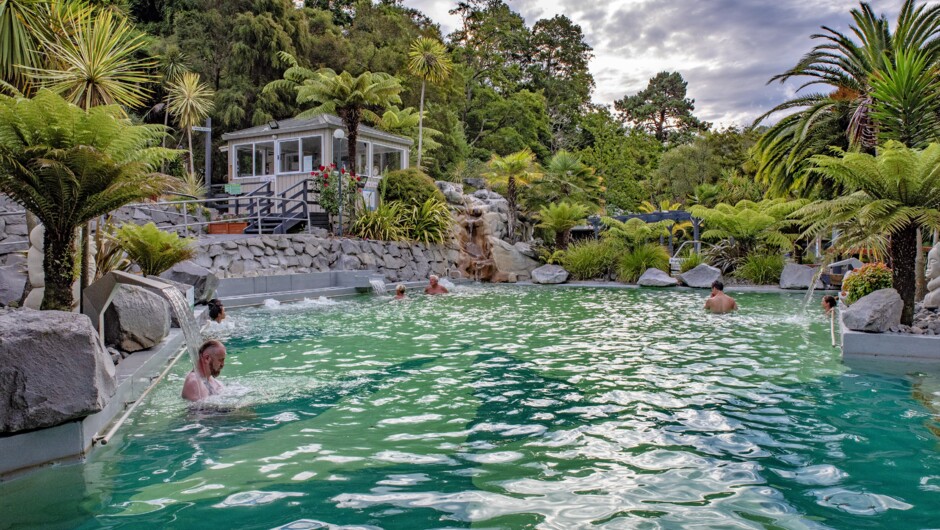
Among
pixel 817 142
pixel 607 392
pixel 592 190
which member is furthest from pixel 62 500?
pixel 592 190

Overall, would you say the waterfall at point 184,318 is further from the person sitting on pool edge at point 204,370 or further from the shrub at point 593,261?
the shrub at point 593,261

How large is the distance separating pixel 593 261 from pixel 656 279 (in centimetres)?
284

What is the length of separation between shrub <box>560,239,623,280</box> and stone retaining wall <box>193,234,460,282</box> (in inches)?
171

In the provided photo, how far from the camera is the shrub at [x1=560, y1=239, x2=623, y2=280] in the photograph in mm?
21047

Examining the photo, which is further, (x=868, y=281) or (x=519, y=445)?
(x=868, y=281)

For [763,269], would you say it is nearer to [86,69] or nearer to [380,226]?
[380,226]

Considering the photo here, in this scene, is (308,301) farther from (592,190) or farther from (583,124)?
(583,124)

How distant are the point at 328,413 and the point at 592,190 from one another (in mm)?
22955

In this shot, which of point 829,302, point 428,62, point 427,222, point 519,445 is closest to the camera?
point 519,445

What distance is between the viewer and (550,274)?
20.9 meters

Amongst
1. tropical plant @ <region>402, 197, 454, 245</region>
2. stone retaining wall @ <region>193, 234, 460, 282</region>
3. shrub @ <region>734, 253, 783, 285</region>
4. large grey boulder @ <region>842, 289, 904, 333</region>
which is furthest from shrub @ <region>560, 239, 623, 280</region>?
large grey boulder @ <region>842, 289, 904, 333</region>

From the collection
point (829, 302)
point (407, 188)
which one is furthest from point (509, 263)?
point (829, 302)

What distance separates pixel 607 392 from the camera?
5.98 metres

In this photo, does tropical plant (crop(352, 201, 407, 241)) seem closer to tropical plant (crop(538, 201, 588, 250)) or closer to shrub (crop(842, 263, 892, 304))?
tropical plant (crop(538, 201, 588, 250))
